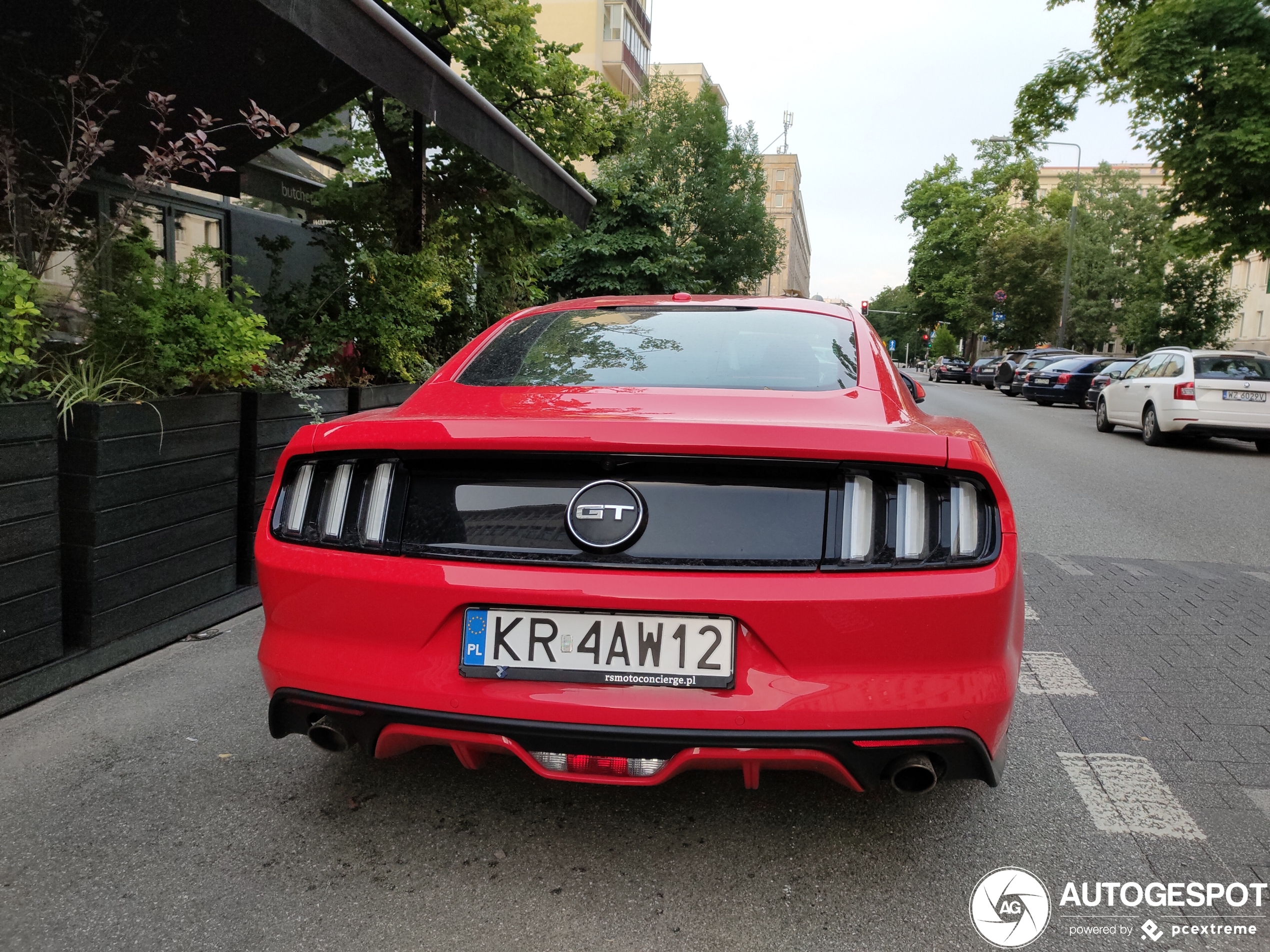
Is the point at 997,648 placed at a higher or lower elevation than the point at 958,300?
lower

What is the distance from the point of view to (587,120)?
12422 millimetres

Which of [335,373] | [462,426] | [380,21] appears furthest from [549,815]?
[335,373]

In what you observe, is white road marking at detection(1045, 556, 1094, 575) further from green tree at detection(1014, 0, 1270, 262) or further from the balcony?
the balcony

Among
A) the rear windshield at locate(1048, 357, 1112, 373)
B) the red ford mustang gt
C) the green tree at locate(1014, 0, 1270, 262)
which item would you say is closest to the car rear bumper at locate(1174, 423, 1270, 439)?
the green tree at locate(1014, 0, 1270, 262)

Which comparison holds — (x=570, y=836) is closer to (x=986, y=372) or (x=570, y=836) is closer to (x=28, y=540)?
(x=28, y=540)

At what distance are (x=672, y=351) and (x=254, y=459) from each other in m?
2.53

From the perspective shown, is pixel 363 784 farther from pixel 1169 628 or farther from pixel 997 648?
pixel 1169 628

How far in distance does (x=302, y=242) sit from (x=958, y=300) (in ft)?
206

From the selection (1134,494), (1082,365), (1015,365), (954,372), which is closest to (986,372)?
(1015,365)

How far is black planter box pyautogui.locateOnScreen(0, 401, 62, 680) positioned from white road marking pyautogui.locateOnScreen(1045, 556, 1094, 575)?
528cm

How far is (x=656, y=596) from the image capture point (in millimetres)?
2180

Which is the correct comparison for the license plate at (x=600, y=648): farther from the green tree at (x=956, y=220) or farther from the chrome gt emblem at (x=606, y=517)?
the green tree at (x=956, y=220)

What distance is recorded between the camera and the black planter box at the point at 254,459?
480 centimetres

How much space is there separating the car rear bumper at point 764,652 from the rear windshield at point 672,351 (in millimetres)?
759
